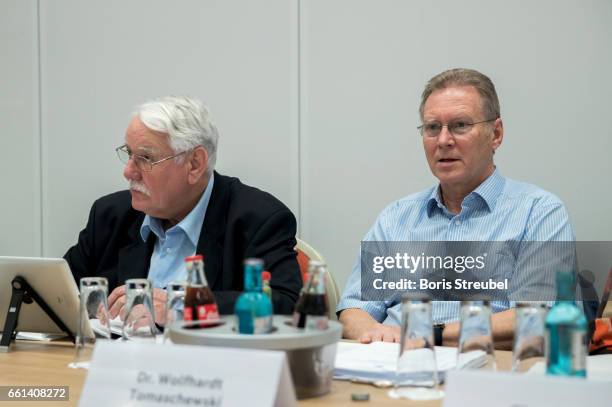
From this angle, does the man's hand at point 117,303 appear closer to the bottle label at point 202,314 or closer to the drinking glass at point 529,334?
the bottle label at point 202,314

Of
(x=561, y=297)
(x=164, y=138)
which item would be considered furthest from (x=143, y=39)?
(x=561, y=297)

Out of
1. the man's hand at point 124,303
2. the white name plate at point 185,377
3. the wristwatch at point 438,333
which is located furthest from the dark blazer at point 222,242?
the white name plate at point 185,377

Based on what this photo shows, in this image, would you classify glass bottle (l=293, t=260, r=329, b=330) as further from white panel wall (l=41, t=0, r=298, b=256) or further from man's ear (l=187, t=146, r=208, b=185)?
white panel wall (l=41, t=0, r=298, b=256)

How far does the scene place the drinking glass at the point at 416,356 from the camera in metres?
1.45

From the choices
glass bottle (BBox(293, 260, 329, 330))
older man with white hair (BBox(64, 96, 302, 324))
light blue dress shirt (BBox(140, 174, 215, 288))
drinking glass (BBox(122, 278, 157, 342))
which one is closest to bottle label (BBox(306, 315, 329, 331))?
glass bottle (BBox(293, 260, 329, 330))

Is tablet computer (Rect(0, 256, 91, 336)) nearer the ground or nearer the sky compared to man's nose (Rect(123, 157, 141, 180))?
nearer the ground

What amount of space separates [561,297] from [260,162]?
243 cm

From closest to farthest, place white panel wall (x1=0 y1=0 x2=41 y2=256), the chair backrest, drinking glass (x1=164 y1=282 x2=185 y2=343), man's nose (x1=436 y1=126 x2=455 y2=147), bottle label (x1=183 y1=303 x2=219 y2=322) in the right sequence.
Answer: bottle label (x1=183 y1=303 x2=219 y2=322) < drinking glass (x1=164 y1=282 x2=185 y2=343) < man's nose (x1=436 y1=126 x2=455 y2=147) < the chair backrest < white panel wall (x1=0 y1=0 x2=41 y2=256)

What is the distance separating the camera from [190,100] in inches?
107

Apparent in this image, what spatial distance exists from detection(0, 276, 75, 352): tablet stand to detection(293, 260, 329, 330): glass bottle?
888mm

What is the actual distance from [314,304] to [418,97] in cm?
196

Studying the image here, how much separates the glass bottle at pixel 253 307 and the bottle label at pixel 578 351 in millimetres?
497

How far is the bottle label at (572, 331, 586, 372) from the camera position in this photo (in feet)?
3.89

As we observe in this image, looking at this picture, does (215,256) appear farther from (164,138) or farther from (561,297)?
(561,297)
